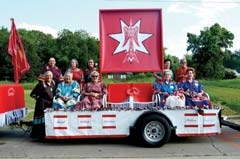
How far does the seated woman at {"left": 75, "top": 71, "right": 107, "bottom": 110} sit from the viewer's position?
9.85 meters

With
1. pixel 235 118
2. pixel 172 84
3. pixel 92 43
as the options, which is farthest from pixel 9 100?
pixel 92 43

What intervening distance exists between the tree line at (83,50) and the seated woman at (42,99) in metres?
52.2

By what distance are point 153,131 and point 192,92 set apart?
1479mm

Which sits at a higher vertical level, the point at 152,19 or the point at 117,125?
the point at 152,19

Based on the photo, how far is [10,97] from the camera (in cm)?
1041

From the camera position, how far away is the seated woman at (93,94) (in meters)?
9.85

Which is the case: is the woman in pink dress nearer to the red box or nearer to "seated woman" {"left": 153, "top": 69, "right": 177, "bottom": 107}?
the red box

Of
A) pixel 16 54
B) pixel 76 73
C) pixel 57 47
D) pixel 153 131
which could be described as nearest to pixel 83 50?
pixel 57 47

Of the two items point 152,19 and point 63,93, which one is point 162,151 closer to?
point 63,93

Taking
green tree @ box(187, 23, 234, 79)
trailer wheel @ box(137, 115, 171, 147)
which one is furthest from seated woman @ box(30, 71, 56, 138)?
green tree @ box(187, 23, 234, 79)

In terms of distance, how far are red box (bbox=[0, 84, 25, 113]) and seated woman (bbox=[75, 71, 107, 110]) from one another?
5.27 ft

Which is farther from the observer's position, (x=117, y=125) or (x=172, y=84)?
(x=172, y=84)

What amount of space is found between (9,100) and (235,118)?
25.0ft

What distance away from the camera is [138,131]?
9.38 meters
